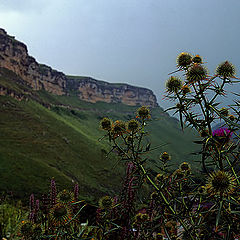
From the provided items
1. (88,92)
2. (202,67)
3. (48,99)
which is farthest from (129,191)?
(88,92)

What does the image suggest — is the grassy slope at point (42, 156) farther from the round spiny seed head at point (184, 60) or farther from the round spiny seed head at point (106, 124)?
the round spiny seed head at point (184, 60)

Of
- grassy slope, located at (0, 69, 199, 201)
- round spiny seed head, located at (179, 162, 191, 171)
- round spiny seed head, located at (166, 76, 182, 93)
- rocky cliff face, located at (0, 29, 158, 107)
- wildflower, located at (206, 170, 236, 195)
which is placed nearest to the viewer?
wildflower, located at (206, 170, 236, 195)

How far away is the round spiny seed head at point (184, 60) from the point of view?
102 inches

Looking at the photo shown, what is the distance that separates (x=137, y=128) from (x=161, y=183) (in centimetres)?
94

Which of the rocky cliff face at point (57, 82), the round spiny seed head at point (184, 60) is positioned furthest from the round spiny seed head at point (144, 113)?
the rocky cliff face at point (57, 82)

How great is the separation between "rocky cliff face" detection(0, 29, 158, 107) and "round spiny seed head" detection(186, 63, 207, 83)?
119 meters

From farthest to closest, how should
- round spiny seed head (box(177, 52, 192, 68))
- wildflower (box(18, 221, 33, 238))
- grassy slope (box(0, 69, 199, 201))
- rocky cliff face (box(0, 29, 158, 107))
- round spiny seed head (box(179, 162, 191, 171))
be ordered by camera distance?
rocky cliff face (box(0, 29, 158, 107)) → grassy slope (box(0, 69, 199, 201)) → round spiny seed head (box(179, 162, 191, 171)) → round spiny seed head (box(177, 52, 192, 68)) → wildflower (box(18, 221, 33, 238))

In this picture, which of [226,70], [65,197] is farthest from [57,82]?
[226,70]

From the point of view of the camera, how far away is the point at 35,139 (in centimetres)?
5812

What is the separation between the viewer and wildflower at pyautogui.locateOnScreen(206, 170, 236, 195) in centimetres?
170

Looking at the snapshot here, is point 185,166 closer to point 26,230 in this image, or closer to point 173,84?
point 173,84

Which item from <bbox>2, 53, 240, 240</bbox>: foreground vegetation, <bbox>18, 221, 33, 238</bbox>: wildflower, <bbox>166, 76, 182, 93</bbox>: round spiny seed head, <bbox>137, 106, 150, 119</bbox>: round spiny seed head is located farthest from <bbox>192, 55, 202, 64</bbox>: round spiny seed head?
<bbox>18, 221, 33, 238</bbox>: wildflower

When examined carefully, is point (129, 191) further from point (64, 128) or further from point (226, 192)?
point (64, 128)

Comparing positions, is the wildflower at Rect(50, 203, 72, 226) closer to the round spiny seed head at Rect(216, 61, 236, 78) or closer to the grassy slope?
the round spiny seed head at Rect(216, 61, 236, 78)
